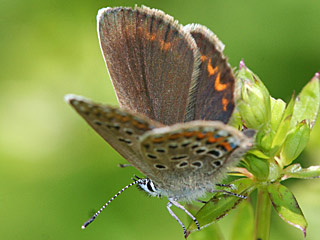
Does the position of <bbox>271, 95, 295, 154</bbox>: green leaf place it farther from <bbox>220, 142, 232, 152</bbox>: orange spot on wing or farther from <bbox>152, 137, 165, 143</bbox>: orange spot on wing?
<bbox>152, 137, 165, 143</bbox>: orange spot on wing

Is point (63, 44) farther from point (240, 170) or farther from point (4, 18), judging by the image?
point (240, 170)

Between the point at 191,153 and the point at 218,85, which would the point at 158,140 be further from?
the point at 218,85

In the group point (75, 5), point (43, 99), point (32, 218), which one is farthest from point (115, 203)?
point (75, 5)

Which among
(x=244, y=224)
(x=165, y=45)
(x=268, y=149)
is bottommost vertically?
(x=244, y=224)

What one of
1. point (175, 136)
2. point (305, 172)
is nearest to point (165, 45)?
point (175, 136)

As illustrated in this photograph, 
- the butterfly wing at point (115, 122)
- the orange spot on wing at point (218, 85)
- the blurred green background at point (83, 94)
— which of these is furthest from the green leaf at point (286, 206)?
the blurred green background at point (83, 94)
